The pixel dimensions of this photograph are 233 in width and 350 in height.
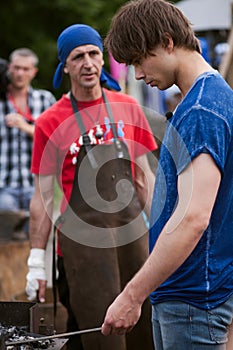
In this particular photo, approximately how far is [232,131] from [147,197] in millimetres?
1841

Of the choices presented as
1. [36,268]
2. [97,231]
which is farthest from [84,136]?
[36,268]

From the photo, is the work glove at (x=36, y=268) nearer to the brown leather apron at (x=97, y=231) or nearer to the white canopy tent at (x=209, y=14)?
the brown leather apron at (x=97, y=231)

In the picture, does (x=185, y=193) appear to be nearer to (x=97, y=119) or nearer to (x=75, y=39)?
(x=97, y=119)

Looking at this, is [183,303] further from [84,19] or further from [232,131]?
[84,19]

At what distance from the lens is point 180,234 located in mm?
2387

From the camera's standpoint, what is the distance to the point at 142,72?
262cm

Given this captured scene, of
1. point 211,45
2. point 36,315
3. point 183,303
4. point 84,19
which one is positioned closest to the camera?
point 183,303

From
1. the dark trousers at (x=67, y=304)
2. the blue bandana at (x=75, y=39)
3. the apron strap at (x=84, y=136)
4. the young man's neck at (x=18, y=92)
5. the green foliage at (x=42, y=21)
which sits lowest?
the dark trousers at (x=67, y=304)

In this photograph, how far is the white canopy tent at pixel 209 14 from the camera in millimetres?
8094

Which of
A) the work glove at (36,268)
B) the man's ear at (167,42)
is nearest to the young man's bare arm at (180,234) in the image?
the man's ear at (167,42)

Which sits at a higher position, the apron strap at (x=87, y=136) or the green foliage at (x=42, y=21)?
the green foliage at (x=42, y=21)

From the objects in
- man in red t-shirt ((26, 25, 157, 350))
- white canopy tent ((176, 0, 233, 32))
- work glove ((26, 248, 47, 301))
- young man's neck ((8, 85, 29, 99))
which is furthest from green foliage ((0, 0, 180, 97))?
work glove ((26, 248, 47, 301))

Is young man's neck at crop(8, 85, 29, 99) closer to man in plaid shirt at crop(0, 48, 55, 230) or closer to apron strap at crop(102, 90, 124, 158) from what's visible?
man in plaid shirt at crop(0, 48, 55, 230)

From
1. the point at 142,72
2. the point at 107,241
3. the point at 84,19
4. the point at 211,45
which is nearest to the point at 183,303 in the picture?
the point at 142,72
